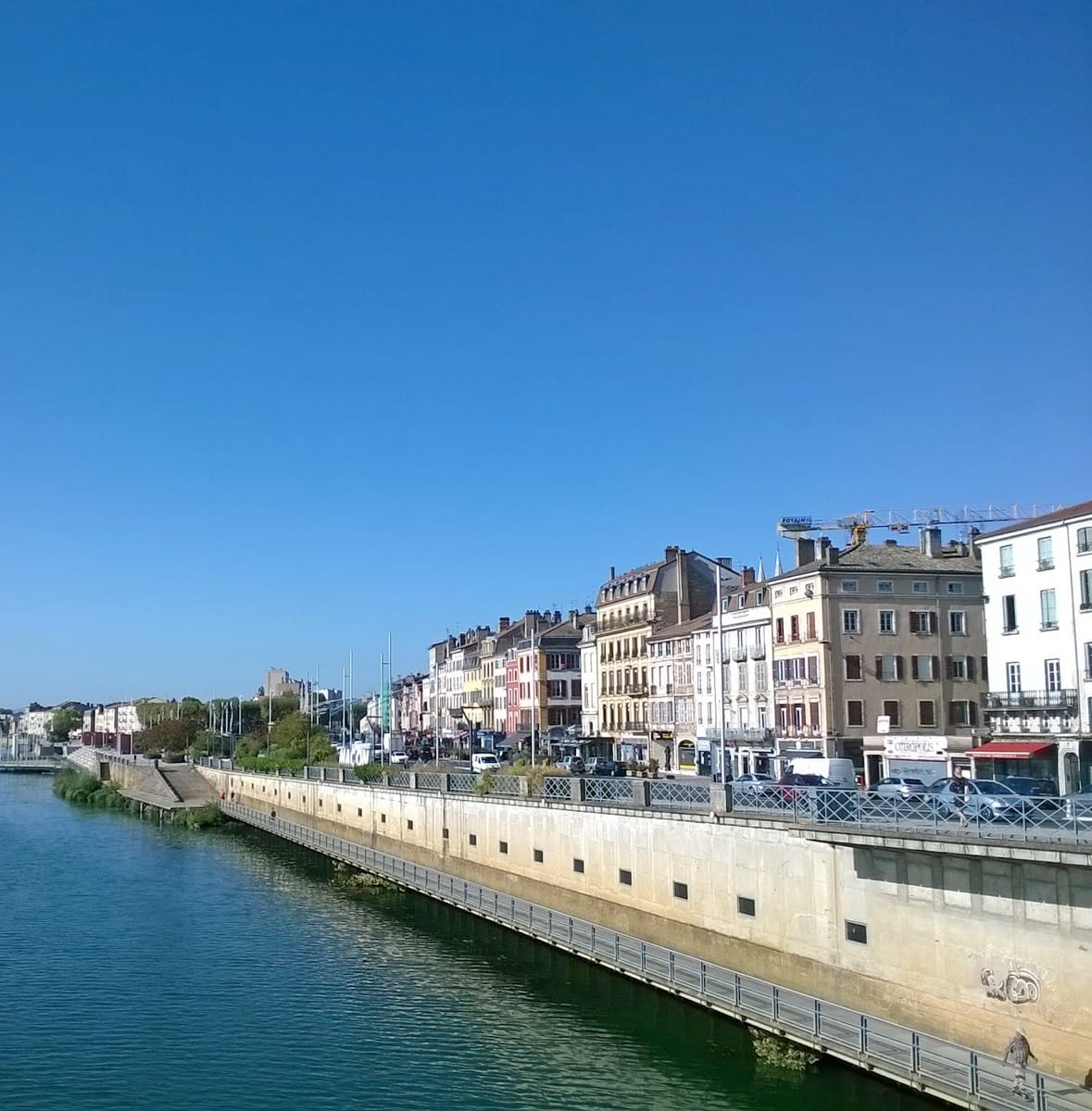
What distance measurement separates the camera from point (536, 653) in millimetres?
103500

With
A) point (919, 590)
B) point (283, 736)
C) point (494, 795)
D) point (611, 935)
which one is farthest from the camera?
point (283, 736)

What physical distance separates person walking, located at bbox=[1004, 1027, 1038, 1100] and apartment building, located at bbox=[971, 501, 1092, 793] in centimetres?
2720

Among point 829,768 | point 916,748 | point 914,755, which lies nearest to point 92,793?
point 914,755

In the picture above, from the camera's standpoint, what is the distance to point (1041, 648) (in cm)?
4994

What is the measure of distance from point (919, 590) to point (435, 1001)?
38.9 m

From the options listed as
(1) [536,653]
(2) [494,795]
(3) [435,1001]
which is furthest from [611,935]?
(1) [536,653]

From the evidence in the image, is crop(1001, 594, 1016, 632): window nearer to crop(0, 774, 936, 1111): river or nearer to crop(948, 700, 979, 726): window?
crop(948, 700, 979, 726): window

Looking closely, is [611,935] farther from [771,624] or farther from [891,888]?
[771,624]

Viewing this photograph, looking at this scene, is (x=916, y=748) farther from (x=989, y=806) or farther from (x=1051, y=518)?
(x=989, y=806)

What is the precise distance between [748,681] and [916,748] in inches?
590

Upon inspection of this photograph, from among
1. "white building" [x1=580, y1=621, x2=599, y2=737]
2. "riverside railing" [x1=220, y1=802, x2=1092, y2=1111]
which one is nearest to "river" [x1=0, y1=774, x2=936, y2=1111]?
"riverside railing" [x1=220, y1=802, x2=1092, y2=1111]

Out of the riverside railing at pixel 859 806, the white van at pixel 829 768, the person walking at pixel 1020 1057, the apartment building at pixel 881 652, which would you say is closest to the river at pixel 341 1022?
the person walking at pixel 1020 1057

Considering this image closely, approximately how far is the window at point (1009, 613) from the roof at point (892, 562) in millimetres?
10037

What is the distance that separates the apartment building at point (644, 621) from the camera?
84.4 meters
